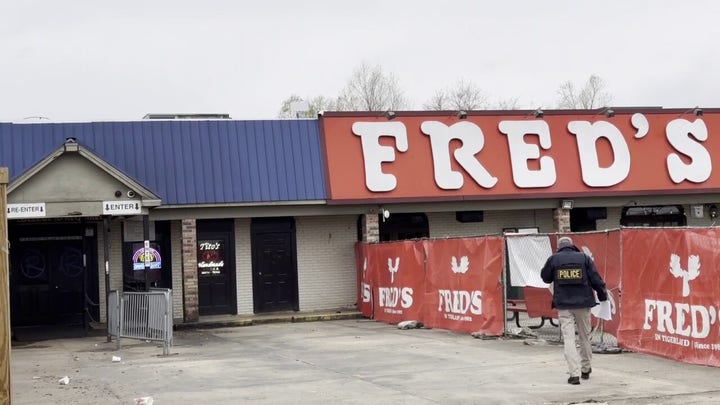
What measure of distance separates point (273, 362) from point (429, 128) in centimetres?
1231

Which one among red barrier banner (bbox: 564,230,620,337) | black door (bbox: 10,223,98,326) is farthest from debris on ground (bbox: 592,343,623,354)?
black door (bbox: 10,223,98,326)

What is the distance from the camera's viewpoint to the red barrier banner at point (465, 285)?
17.8 m

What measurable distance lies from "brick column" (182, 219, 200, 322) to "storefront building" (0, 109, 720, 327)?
0.12 feet

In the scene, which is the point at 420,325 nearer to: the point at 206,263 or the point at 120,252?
the point at 206,263

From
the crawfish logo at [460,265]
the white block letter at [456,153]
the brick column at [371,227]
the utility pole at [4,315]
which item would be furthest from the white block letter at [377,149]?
the utility pole at [4,315]

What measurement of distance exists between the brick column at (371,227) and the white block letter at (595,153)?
6333 mm

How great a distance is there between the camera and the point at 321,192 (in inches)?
984

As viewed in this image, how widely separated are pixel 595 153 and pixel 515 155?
2528 mm

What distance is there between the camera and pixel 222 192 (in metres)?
24.3

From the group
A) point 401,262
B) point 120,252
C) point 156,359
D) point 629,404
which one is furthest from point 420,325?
point 629,404

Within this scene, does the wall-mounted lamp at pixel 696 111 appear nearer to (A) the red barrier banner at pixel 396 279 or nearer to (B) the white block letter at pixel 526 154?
(B) the white block letter at pixel 526 154

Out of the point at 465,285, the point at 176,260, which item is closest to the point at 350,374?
the point at 465,285

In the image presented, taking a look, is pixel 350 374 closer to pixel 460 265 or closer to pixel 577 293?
pixel 577 293

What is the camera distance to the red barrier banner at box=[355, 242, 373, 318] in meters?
24.6
